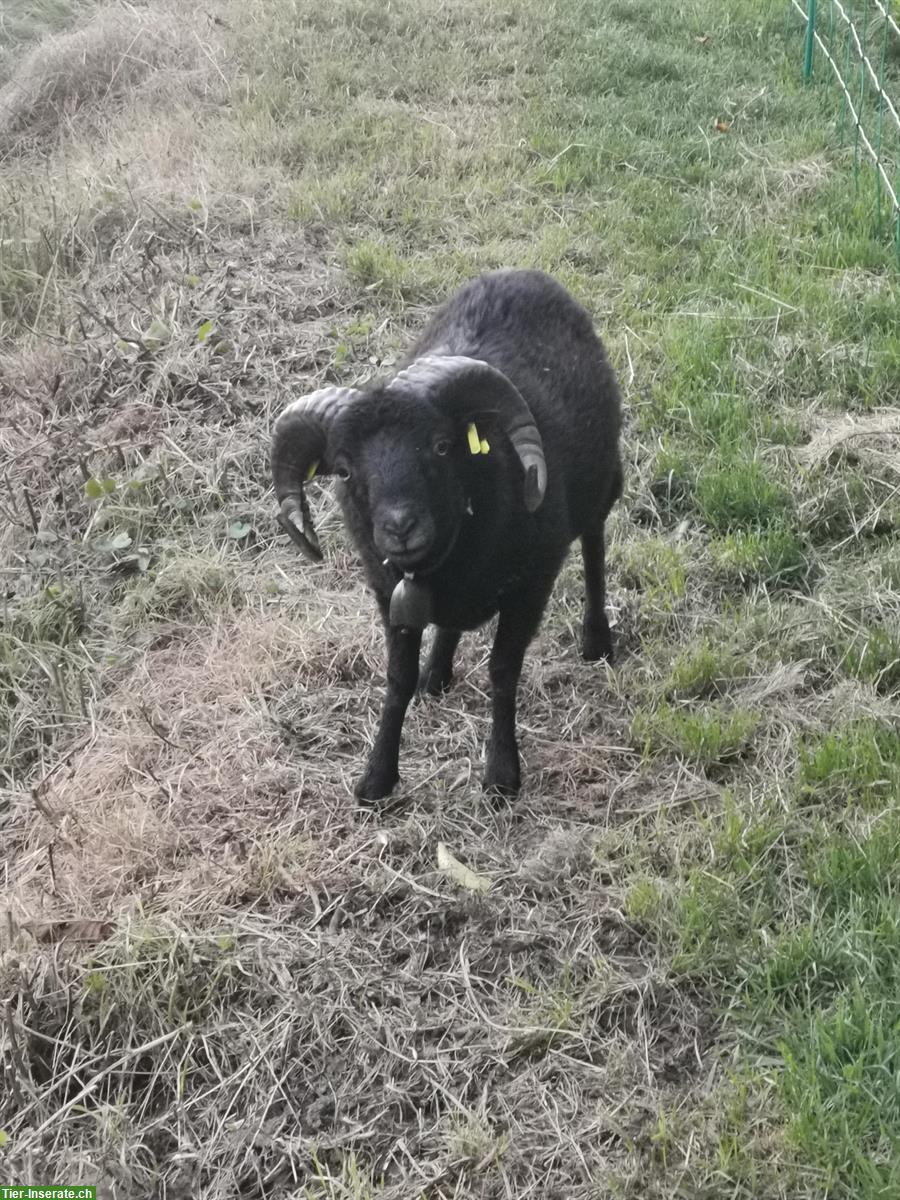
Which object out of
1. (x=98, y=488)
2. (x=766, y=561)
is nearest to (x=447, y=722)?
(x=766, y=561)

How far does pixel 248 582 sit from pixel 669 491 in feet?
6.06

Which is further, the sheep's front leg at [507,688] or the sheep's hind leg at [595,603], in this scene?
the sheep's hind leg at [595,603]

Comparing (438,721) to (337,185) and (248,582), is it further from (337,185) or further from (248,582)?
(337,185)

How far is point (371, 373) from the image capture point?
5.92 metres

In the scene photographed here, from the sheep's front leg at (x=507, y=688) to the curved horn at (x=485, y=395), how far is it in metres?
0.49

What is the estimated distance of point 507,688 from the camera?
3.76 m

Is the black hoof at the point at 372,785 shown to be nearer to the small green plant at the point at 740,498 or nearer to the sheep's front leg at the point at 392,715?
the sheep's front leg at the point at 392,715

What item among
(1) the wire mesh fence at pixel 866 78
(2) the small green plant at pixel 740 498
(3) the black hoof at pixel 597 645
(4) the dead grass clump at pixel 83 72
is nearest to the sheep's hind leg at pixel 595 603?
(3) the black hoof at pixel 597 645

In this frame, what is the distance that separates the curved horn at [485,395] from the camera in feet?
10.6

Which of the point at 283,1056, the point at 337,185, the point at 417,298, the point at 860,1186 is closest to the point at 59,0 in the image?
the point at 337,185

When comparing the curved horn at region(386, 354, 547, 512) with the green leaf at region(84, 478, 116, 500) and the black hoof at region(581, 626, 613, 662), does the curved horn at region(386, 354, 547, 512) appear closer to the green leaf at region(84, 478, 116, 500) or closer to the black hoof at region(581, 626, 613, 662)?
the black hoof at region(581, 626, 613, 662)

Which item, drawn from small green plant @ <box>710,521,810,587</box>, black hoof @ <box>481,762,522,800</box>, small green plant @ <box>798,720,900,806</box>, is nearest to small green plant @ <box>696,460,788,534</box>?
small green plant @ <box>710,521,810,587</box>

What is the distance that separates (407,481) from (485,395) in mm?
373

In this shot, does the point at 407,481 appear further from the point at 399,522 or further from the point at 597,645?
the point at 597,645
